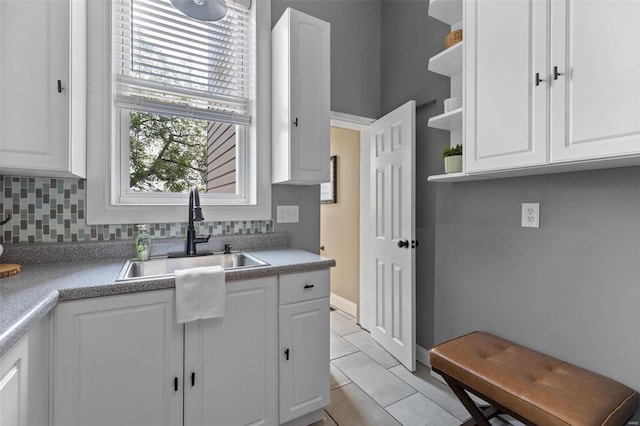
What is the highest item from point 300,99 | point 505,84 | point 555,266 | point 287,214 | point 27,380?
point 300,99

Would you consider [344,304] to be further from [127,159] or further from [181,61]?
[181,61]

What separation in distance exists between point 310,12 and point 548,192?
81.0 inches

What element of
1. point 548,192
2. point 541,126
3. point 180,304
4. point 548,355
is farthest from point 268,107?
point 548,355

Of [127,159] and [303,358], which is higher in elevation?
[127,159]

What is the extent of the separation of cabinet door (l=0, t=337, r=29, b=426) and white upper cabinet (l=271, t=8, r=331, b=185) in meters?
1.37

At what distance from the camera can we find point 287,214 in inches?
86.3

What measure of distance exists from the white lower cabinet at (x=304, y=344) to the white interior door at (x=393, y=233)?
0.88 metres

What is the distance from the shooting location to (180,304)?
125 centimetres

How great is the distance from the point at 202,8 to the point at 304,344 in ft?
5.78

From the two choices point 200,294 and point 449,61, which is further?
point 449,61

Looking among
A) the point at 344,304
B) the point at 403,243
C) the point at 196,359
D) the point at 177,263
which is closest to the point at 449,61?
the point at 403,243

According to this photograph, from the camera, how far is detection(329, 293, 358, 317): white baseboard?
339 centimetres

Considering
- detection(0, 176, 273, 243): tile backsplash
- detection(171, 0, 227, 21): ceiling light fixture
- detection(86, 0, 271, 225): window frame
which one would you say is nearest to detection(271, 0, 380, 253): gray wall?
detection(86, 0, 271, 225): window frame

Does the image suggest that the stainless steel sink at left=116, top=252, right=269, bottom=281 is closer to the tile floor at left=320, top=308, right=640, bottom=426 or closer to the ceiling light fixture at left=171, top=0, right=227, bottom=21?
the tile floor at left=320, top=308, right=640, bottom=426
